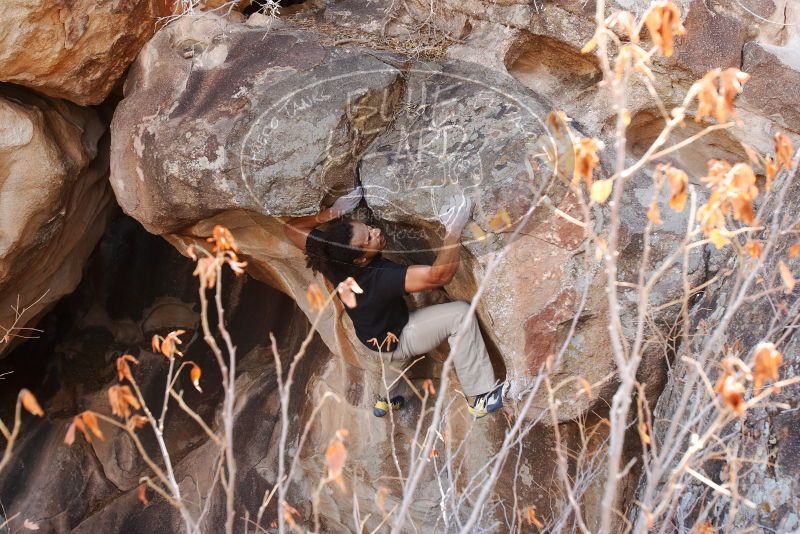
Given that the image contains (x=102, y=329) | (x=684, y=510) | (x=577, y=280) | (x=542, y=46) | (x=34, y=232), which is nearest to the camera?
(x=684, y=510)

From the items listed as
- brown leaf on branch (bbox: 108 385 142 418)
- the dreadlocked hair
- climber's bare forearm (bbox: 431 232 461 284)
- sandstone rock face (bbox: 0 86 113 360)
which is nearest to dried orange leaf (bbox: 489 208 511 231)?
climber's bare forearm (bbox: 431 232 461 284)

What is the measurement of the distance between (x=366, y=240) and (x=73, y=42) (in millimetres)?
1362

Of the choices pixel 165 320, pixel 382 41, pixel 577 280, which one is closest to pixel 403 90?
pixel 382 41

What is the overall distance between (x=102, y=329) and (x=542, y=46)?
2917mm

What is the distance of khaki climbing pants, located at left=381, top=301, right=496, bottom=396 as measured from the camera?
120 inches

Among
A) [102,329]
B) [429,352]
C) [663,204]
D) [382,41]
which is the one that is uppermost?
[382,41]

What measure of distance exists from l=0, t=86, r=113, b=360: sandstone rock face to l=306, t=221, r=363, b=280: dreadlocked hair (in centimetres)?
117

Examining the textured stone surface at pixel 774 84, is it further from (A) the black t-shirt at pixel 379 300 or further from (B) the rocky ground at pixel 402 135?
(A) the black t-shirt at pixel 379 300

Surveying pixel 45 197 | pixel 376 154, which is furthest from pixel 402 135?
pixel 45 197

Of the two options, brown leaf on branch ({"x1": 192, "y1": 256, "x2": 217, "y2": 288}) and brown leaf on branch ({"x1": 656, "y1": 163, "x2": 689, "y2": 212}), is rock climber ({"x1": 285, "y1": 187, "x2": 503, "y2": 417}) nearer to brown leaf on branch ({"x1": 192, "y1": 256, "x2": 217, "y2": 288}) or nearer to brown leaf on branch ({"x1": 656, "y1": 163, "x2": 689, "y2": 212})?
brown leaf on branch ({"x1": 192, "y1": 256, "x2": 217, "y2": 288})

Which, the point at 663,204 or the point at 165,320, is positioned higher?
the point at 663,204

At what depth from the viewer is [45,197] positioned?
343 centimetres

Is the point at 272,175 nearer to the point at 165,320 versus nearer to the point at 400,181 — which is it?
the point at 400,181

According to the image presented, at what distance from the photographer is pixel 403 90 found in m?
3.14
